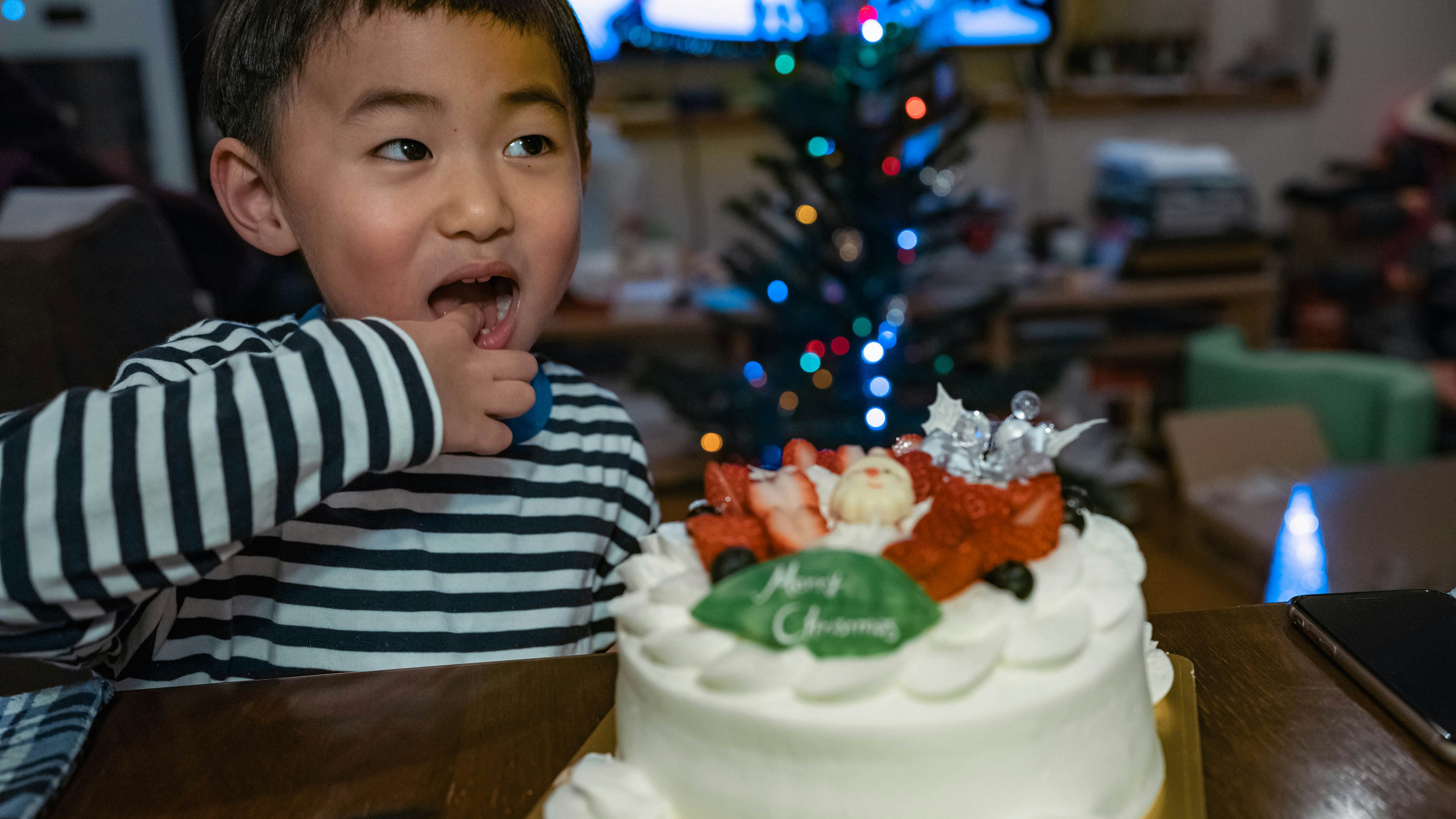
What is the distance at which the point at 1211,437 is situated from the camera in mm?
2467

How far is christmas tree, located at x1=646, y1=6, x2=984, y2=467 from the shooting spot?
1.82 metres

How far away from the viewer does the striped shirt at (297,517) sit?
0.56 metres

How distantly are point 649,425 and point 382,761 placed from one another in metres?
2.23

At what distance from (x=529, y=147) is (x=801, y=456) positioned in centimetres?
36

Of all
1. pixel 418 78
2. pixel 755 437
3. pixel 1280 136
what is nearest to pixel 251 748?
pixel 418 78

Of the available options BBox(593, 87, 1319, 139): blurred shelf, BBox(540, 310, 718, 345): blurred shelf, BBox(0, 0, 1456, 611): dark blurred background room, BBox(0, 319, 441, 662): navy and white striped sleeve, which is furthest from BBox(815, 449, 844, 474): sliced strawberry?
BBox(593, 87, 1319, 139): blurred shelf

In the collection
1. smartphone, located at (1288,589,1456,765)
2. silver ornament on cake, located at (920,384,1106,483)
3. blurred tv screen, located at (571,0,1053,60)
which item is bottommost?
smartphone, located at (1288,589,1456,765)

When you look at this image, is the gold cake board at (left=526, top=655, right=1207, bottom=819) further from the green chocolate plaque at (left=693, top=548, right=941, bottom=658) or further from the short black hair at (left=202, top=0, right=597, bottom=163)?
the short black hair at (left=202, top=0, right=597, bottom=163)

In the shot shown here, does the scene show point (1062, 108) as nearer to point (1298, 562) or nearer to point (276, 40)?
point (1298, 562)

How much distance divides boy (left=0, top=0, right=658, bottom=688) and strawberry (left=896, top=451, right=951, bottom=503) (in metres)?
0.26

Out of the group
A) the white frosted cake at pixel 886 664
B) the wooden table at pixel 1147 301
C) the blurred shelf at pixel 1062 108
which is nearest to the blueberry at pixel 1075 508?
the white frosted cake at pixel 886 664

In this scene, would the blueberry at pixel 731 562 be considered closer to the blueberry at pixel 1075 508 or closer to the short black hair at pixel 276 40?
the blueberry at pixel 1075 508

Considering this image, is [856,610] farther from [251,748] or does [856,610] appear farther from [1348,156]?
[1348,156]

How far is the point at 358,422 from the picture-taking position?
607 mm
